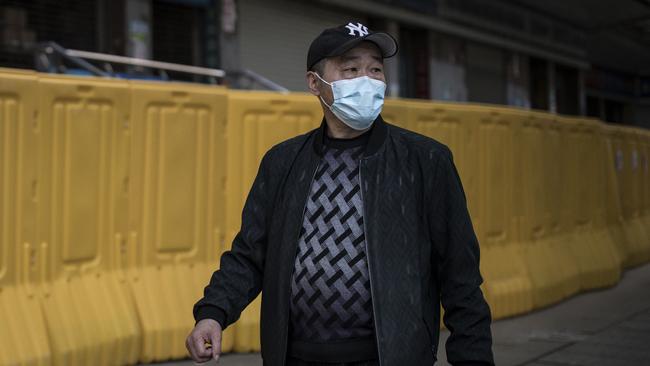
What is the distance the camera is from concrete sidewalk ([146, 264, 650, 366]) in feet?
20.3

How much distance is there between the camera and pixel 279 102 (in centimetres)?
656

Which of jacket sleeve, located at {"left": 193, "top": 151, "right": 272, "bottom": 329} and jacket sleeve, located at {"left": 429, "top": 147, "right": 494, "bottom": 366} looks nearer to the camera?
jacket sleeve, located at {"left": 429, "top": 147, "right": 494, "bottom": 366}

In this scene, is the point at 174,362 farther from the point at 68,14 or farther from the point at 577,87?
the point at 577,87

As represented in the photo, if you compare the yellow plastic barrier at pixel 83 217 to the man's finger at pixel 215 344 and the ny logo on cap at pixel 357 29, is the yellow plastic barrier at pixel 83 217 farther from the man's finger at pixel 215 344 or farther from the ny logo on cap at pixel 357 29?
the ny logo on cap at pixel 357 29

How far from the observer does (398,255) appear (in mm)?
2381

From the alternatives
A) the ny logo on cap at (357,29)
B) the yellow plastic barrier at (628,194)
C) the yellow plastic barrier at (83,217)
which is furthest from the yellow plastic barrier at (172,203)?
the yellow plastic barrier at (628,194)

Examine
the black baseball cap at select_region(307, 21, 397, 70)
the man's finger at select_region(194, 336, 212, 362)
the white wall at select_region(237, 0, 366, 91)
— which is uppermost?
the white wall at select_region(237, 0, 366, 91)

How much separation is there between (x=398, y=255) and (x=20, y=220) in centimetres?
338

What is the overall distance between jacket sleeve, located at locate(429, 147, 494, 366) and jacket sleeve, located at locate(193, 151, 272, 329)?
1.63 feet

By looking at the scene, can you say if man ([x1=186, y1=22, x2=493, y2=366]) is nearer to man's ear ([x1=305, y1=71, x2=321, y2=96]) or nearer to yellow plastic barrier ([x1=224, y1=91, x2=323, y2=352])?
man's ear ([x1=305, y1=71, x2=321, y2=96])

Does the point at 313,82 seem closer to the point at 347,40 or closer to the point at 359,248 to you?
the point at 347,40

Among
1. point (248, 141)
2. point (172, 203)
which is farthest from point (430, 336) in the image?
point (248, 141)

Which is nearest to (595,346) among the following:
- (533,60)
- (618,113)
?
(533,60)

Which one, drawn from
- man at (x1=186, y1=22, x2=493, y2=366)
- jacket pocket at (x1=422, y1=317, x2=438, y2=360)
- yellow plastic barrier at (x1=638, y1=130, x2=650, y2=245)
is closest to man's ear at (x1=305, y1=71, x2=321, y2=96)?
man at (x1=186, y1=22, x2=493, y2=366)
